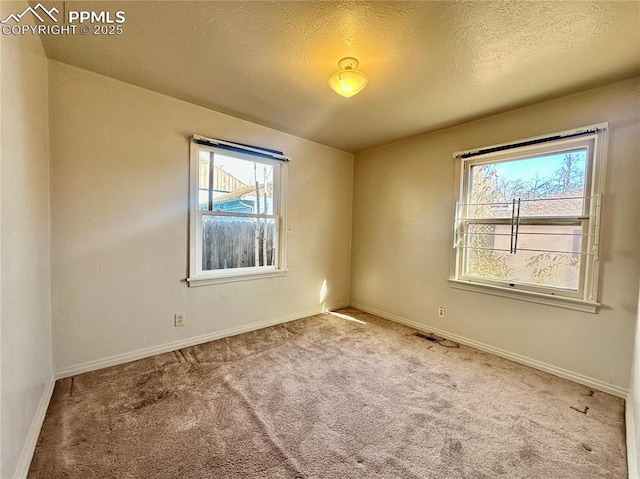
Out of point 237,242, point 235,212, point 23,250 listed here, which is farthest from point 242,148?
point 23,250

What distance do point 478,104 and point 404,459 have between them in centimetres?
281

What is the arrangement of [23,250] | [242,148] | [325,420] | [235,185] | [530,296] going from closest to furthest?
[23,250] < [325,420] < [530,296] < [242,148] < [235,185]

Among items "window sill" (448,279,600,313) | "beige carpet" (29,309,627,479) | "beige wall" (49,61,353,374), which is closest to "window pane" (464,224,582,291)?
"window sill" (448,279,600,313)

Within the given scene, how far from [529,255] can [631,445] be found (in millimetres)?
1457

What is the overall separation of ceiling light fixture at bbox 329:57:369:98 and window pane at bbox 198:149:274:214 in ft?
5.13

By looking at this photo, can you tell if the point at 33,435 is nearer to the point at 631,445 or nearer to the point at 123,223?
the point at 123,223

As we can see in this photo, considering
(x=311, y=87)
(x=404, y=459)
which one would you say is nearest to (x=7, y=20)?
(x=311, y=87)

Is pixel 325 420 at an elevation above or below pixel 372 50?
below

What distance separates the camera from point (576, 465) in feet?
4.68

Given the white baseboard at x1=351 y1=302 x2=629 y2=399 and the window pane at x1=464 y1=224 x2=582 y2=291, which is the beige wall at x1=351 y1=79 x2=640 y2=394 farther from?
the window pane at x1=464 y1=224 x2=582 y2=291

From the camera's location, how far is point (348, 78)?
5.95ft

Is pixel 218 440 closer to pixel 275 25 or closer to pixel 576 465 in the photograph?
pixel 576 465

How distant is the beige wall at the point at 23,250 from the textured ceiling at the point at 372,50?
46cm

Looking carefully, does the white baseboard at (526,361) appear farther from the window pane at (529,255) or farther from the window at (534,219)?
the window pane at (529,255)
